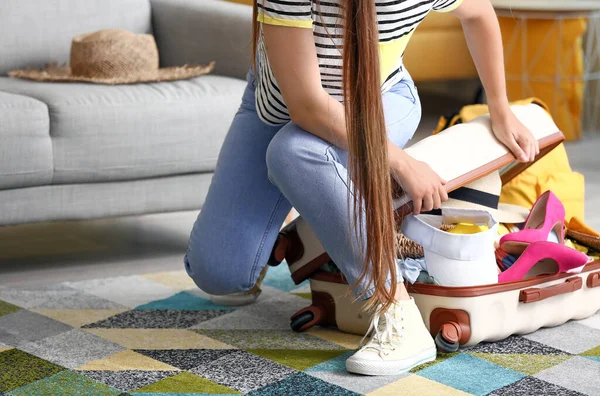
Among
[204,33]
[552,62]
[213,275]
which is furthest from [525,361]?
[552,62]

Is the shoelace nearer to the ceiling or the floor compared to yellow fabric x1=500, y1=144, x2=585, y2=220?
nearer to the floor

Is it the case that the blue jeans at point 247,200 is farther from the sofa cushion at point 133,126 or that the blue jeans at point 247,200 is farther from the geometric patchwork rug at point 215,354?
the sofa cushion at point 133,126

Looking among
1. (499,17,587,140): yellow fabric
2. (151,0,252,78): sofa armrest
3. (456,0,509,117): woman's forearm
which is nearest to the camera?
(456,0,509,117): woman's forearm

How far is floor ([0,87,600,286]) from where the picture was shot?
215 cm

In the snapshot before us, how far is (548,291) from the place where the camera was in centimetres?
164

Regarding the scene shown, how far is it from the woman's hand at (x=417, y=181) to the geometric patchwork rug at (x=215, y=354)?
272mm

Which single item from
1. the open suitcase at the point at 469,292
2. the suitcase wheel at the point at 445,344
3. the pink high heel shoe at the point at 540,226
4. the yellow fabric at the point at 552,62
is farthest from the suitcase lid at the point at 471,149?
the yellow fabric at the point at 552,62

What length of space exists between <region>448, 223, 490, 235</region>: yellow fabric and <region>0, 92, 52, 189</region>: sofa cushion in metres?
0.95

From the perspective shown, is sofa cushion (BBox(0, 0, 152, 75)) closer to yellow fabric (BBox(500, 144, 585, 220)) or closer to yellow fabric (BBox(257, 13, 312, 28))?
yellow fabric (BBox(500, 144, 585, 220))

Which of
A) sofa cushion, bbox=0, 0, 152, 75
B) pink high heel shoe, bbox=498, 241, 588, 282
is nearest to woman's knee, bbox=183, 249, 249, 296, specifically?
pink high heel shoe, bbox=498, 241, 588, 282

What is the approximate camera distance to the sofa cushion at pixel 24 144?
2.02 meters

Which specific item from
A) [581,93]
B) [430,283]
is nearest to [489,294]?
[430,283]

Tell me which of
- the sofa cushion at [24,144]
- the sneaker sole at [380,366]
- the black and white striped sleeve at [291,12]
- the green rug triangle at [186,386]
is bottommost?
the green rug triangle at [186,386]

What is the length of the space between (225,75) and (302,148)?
112cm
